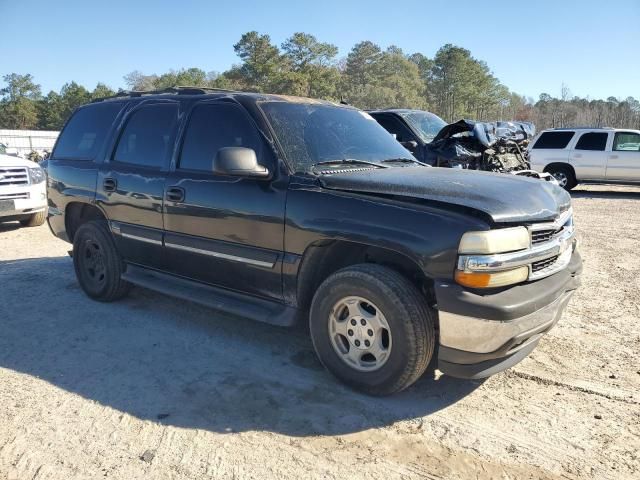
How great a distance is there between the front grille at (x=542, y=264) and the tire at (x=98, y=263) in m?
3.72

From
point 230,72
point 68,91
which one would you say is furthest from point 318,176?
point 68,91

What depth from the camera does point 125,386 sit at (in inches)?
134

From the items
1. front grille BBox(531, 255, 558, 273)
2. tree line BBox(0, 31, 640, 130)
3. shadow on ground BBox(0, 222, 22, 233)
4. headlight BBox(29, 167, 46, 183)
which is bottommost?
shadow on ground BBox(0, 222, 22, 233)

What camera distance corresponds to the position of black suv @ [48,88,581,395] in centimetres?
286

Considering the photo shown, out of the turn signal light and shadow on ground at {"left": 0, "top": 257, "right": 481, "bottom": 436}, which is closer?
the turn signal light

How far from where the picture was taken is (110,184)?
476cm

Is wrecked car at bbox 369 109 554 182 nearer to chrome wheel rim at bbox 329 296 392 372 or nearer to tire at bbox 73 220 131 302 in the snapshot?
tire at bbox 73 220 131 302

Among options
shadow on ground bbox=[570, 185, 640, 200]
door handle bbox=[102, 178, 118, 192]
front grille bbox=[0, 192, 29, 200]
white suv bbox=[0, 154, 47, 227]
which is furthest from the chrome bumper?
shadow on ground bbox=[570, 185, 640, 200]

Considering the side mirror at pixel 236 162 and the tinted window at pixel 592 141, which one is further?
the tinted window at pixel 592 141

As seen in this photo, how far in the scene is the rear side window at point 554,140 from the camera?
14.8 meters

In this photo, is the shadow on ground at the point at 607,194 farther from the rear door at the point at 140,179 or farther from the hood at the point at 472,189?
the rear door at the point at 140,179

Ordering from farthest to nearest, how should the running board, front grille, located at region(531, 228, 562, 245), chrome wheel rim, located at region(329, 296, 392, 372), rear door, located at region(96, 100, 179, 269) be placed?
rear door, located at region(96, 100, 179, 269) < the running board < chrome wheel rim, located at region(329, 296, 392, 372) < front grille, located at region(531, 228, 562, 245)

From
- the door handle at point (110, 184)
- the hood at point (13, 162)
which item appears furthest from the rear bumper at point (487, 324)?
the hood at point (13, 162)

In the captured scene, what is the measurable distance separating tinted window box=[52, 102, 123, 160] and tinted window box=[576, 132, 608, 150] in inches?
531
